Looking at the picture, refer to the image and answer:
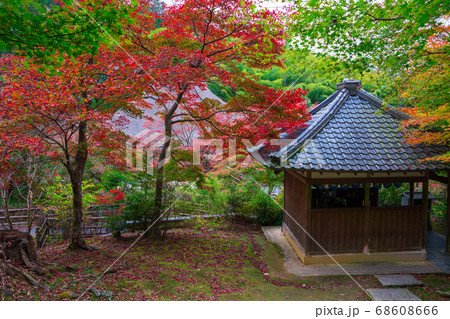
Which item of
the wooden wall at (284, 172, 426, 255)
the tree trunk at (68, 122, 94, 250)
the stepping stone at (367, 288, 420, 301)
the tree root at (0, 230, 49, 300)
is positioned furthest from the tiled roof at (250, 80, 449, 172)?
the tree root at (0, 230, 49, 300)

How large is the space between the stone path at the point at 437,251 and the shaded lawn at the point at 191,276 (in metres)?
0.91

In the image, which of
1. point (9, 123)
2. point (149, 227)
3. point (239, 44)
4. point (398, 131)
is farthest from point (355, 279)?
point (9, 123)

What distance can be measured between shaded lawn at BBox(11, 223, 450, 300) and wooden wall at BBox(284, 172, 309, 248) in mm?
866

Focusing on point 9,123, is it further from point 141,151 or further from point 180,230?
point 180,230

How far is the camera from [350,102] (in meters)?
8.67

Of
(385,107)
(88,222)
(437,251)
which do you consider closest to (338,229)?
(437,251)

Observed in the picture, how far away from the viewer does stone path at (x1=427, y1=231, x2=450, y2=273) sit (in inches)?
297

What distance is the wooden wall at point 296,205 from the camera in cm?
791

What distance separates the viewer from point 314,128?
25.3ft

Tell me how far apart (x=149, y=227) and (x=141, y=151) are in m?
2.18

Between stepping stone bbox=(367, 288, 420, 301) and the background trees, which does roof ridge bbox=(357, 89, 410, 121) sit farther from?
stepping stone bbox=(367, 288, 420, 301)

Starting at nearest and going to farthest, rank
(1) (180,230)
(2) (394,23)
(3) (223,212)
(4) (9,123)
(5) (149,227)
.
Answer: (4) (9,123)
(2) (394,23)
(5) (149,227)
(1) (180,230)
(3) (223,212)

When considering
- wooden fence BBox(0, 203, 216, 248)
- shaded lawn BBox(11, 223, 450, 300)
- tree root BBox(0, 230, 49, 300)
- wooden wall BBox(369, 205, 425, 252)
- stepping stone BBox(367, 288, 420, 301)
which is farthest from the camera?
wooden fence BBox(0, 203, 216, 248)

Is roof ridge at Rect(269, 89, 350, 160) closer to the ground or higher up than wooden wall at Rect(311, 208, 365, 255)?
higher up
